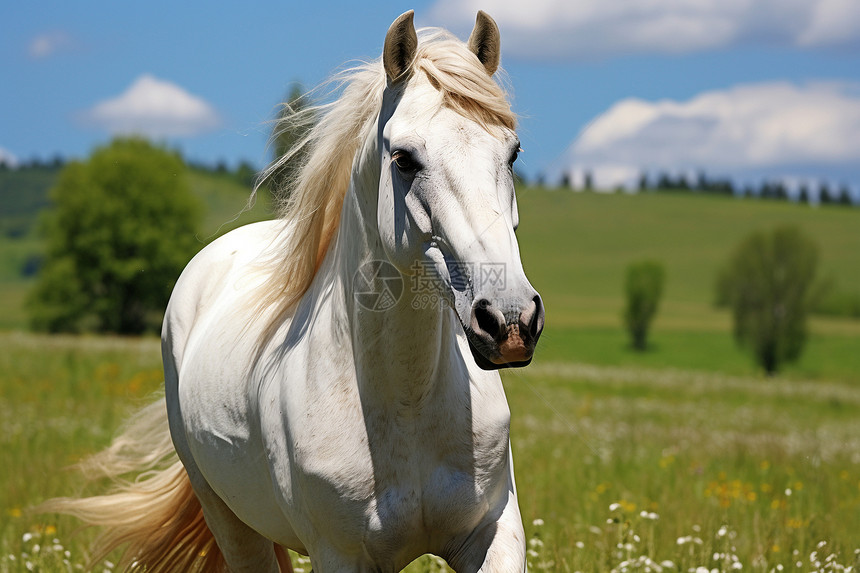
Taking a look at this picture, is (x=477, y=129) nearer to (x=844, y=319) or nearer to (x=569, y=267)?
(x=844, y=319)

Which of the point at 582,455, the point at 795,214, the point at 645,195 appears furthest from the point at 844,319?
the point at 582,455

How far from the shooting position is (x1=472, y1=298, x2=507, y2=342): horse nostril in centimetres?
211

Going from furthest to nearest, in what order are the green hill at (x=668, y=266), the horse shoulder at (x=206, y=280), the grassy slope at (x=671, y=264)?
the green hill at (x=668, y=266)
the grassy slope at (x=671, y=264)
the horse shoulder at (x=206, y=280)

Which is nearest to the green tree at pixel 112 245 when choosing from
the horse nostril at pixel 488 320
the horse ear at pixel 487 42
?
the horse ear at pixel 487 42

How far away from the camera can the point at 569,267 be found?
81500mm

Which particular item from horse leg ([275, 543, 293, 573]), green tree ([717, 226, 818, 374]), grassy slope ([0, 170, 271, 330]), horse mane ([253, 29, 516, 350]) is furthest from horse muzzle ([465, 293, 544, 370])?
grassy slope ([0, 170, 271, 330])

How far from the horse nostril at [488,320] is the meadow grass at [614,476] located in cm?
19

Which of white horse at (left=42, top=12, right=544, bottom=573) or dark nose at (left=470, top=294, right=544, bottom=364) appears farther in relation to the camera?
white horse at (left=42, top=12, right=544, bottom=573)

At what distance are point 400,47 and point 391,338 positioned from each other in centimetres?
95

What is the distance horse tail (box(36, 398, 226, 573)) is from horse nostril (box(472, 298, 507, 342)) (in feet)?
9.81

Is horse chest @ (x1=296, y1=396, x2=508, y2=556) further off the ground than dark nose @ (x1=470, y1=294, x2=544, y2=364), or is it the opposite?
dark nose @ (x1=470, y1=294, x2=544, y2=364)

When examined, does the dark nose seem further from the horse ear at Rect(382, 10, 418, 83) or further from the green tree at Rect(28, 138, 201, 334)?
the green tree at Rect(28, 138, 201, 334)

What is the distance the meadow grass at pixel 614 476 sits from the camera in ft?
15.0

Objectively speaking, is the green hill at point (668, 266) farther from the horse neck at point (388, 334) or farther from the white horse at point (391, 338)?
the horse neck at point (388, 334)
